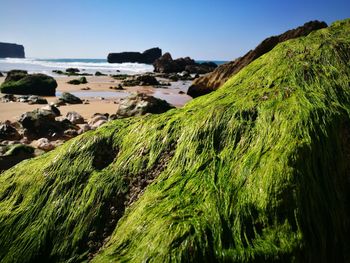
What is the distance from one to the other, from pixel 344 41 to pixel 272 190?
8.47ft

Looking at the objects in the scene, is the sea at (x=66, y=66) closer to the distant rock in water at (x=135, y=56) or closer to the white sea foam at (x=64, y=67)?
the white sea foam at (x=64, y=67)

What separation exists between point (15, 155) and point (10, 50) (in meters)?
145

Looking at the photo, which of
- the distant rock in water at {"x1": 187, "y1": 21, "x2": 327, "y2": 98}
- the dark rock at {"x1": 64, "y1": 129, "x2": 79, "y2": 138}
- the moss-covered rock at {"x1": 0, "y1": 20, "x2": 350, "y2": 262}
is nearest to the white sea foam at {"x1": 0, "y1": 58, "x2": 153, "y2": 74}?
the distant rock in water at {"x1": 187, "y1": 21, "x2": 327, "y2": 98}

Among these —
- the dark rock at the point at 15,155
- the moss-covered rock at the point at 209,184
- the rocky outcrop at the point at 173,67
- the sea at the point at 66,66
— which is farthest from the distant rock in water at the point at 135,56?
the moss-covered rock at the point at 209,184

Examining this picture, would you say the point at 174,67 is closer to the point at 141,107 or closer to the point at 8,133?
the point at 141,107

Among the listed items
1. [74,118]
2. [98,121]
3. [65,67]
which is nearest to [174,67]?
[65,67]

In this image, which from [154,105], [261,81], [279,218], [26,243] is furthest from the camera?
[154,105]

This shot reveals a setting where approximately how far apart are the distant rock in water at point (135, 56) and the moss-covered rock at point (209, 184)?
87265mm

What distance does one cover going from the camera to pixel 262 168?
8.00 feet

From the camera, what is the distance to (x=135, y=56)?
89.2 meters

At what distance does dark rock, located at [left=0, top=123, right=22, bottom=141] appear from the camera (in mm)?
7148

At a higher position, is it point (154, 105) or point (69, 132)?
point (154, 105)

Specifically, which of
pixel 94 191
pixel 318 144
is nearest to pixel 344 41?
pixel 318 144

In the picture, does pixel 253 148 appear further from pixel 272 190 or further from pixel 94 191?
pixel 94 191
